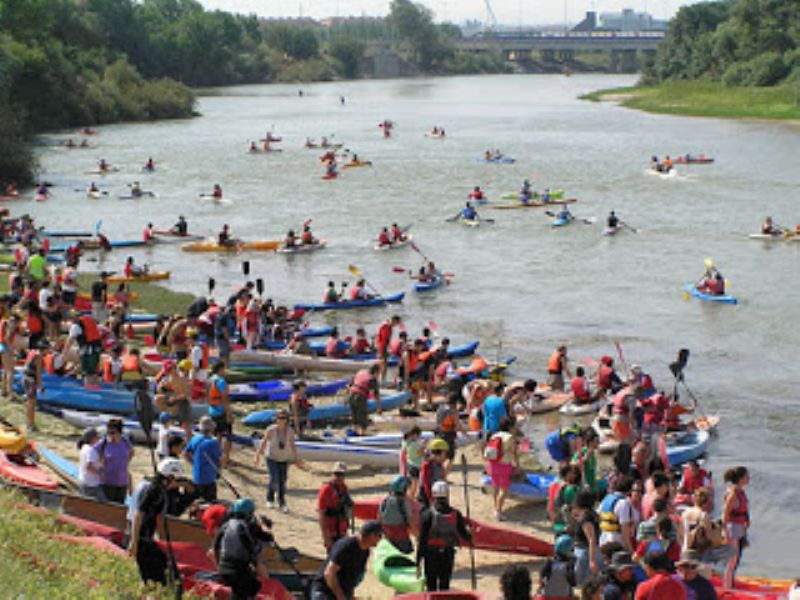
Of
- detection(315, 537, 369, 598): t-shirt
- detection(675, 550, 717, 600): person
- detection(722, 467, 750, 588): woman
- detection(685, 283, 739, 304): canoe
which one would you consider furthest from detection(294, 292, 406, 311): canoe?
detection(675, 550, 717, 600): person

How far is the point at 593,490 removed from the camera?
13.8m

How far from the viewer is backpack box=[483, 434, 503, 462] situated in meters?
14.4

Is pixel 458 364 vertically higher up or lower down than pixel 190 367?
lower down

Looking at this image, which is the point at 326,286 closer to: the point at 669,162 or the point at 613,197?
the point at 613,197

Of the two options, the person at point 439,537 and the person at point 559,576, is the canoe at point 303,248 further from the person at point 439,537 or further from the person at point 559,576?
the person at point 559,576

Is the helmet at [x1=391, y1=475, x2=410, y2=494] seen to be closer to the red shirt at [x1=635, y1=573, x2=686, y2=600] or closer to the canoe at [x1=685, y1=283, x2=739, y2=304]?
the red shirt at [x1=635, y1=573, x2=686, y2=600]

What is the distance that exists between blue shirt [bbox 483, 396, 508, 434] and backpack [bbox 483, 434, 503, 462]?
1.32 meters

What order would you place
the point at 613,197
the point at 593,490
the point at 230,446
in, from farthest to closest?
1. the point at 613,197
2. the point at 230,446
3. the point at 593,490

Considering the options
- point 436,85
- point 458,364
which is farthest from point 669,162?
point 436,85

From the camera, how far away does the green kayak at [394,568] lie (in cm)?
1141

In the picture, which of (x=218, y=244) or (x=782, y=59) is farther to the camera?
(x=782, y=59)

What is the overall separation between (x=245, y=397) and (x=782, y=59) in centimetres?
7871

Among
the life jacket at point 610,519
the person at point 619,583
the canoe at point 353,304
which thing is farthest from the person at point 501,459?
the canoe at point 353,304

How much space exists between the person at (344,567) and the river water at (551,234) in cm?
616
